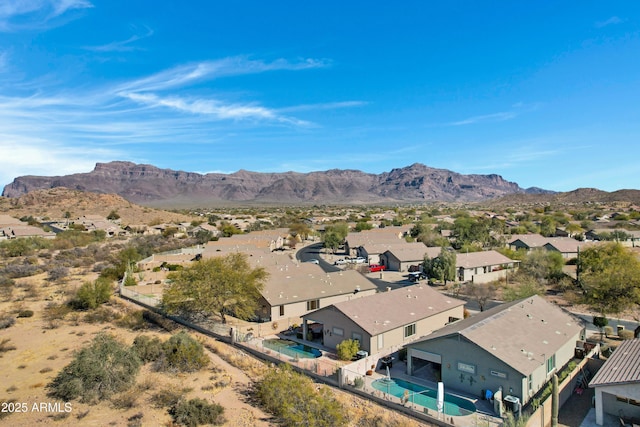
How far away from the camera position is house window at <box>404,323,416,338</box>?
28.5 meters

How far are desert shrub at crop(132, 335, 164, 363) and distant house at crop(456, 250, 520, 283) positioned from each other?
36644 mm

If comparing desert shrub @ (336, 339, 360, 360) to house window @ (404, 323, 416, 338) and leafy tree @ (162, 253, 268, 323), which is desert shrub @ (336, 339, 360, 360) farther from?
leafy tree @ (162, 253, 268, 323)

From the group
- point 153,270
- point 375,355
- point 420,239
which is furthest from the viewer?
point 420,239

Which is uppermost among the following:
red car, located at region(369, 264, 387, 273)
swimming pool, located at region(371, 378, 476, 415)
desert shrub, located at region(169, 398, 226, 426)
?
red car, located at region(369, 264, 387, 273)

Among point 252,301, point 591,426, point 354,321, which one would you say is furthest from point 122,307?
point 591,426

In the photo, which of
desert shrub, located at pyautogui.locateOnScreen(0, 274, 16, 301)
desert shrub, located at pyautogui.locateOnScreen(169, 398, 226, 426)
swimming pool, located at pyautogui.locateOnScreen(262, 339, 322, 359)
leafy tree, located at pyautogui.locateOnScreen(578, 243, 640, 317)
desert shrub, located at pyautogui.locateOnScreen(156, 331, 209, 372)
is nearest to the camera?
desert shrub, located at pyautogui.locateOnScreen(169, 398, 226, 426)

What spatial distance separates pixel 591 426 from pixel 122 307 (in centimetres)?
3924

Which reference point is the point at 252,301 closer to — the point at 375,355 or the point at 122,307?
the point at 375,355

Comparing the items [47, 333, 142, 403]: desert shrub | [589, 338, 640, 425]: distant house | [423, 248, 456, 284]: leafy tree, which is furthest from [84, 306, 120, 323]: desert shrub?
[589, 338, 640, 425]: distant house

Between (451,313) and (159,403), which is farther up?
(451,313)

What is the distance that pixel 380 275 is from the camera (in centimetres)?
5534

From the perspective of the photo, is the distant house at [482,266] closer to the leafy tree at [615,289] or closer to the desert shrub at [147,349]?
the leafy tree at [615,289]

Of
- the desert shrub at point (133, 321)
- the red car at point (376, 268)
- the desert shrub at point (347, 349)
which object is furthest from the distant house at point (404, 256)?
the desert shrub at point (133, 321)

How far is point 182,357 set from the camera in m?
26.3
